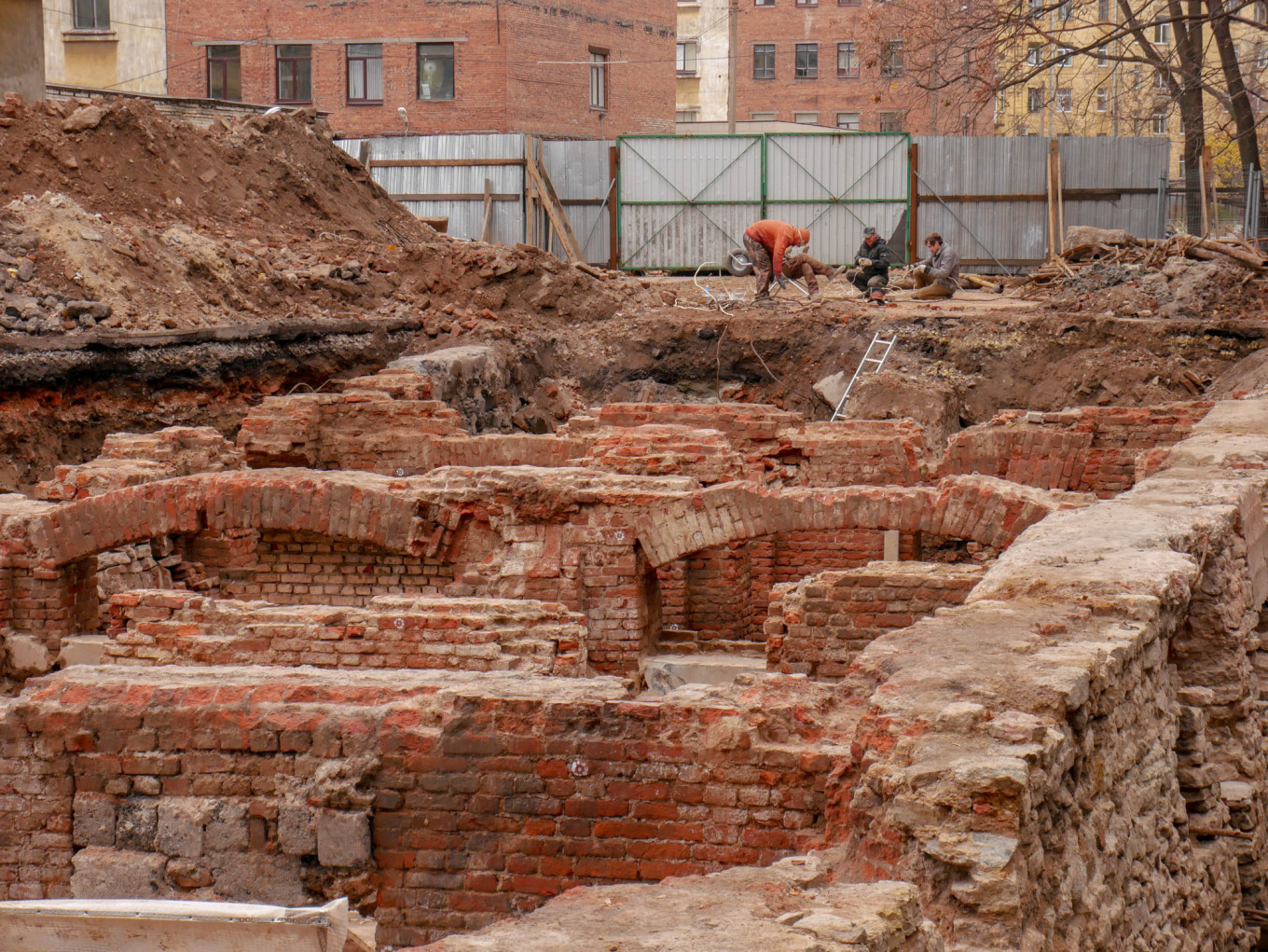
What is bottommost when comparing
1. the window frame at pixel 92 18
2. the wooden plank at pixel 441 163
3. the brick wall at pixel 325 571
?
the brick wall at pixel 325 571

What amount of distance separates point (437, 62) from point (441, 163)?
6.46m

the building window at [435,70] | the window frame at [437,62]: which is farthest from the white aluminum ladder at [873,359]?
the building window at [435,70]

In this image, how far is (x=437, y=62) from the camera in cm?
3141

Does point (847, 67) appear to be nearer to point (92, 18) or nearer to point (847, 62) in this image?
point (847, 62)

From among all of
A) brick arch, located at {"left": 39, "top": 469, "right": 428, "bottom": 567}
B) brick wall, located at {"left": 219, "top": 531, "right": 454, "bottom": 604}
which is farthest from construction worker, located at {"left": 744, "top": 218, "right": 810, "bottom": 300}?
brick arch, located at {"left": 39, "top": 469, "right": 428, "bottom": 567}

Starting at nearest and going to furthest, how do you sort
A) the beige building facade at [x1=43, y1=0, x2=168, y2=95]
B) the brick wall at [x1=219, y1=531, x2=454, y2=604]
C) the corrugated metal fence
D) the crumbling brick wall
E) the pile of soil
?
the brick wall at [x1=219, y1=531, x2=454, y2=604] < the crumbling brick wall < the pile of soil < the corrugated metal fence < the beige building facade at [x1=43, y1=0, x2=168, y2=95]

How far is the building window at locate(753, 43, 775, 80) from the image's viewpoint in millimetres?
47281

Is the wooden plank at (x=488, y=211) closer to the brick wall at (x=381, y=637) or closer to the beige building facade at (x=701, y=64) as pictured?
the brick wall at (x=381, y=637)

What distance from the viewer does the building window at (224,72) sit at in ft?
105

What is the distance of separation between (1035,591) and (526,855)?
6.44 ft

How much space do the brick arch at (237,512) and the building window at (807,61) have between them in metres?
41.8

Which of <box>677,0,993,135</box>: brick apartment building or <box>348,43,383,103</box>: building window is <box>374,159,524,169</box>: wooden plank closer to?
<box>348,43,383,103</box>: building window

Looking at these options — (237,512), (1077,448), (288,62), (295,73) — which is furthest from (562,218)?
(237,512)

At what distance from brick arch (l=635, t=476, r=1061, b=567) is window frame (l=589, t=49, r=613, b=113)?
27381 millimetres
